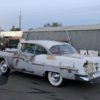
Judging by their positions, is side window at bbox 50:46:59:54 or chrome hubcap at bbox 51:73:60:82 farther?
side window at bbox 50:46:59:54

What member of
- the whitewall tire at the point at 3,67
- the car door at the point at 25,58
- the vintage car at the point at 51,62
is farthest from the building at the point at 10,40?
the car door at the point at 25,58

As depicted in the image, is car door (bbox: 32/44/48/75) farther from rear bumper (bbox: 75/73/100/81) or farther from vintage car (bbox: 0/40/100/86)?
rear bumper (bbox: 75/73/100/81)

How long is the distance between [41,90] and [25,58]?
2.19 metres

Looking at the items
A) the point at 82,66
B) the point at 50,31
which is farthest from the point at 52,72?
the point at 50,31

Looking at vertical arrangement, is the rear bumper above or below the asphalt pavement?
above

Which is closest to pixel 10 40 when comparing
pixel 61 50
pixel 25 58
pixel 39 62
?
pixel 25 58

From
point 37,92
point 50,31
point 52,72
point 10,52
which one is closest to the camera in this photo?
point 37,92

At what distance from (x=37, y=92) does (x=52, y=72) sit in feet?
4.77

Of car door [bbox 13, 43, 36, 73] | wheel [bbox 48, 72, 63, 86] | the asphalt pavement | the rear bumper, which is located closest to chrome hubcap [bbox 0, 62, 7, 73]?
the asphalt pavement

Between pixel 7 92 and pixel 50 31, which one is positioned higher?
pixel 50 31

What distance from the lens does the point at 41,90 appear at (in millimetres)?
9172

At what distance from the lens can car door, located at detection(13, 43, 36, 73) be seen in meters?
10.8

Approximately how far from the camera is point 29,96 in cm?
821

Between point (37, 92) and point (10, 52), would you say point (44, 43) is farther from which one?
point (37, 92)
